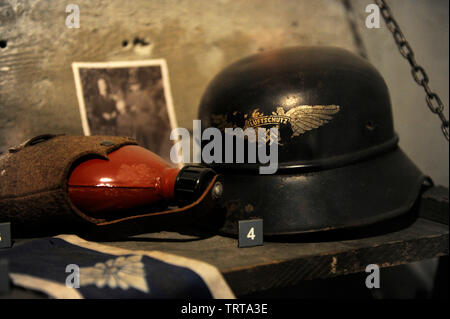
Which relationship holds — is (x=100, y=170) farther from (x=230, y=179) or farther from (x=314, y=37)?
(x=314, y=37)

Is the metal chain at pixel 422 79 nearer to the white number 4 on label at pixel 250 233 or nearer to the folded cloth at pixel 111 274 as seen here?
the white number 4 on label at pixel 250 233

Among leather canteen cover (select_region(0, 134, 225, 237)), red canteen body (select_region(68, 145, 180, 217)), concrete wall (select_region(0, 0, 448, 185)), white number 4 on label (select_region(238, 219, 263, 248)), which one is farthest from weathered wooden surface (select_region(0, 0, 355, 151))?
white number 4 on label (select_region(238, 219, 263, 248))

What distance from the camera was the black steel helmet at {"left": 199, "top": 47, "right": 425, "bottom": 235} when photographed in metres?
0.97

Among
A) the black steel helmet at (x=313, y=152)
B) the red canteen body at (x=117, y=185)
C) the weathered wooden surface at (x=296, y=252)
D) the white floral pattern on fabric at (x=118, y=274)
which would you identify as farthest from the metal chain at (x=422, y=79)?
the white floral pattern on fabric at (x=118, y=274)

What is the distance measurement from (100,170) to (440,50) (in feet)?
5.23

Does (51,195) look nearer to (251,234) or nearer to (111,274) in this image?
(111,274)

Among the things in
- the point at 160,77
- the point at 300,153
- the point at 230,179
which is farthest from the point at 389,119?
the point at 160,77

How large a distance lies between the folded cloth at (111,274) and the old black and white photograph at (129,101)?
57 centimetres

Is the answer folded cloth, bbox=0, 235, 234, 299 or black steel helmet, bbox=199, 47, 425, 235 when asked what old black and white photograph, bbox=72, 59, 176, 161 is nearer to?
black steel helmet, bbox=199, 47, 425, 235

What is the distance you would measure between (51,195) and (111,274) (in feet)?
0.76

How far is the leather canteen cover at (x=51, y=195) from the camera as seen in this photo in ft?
2.80

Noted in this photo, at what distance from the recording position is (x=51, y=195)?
0.85m

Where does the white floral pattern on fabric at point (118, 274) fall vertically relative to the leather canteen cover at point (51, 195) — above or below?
below

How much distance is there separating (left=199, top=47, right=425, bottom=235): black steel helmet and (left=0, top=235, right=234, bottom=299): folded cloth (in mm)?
248
